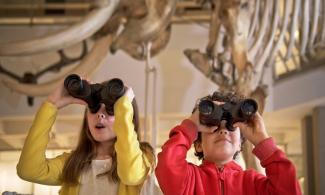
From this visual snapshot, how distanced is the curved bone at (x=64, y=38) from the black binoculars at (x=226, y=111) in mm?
1239

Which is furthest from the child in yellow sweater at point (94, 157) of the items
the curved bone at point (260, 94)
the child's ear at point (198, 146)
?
the curved bone at point (260, 94)

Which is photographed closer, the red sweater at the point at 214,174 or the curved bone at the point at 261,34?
the red sweater at the point at 214,174

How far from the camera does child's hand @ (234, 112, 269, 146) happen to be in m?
1.43

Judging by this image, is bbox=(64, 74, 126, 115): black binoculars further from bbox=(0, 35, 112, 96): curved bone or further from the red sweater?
bbox=(0, 35, 112, 96): curved bone

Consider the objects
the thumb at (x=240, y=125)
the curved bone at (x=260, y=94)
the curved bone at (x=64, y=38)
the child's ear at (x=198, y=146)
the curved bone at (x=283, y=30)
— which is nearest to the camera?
the thumb at (x=240, y=125)

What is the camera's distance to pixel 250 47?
3.15 metres

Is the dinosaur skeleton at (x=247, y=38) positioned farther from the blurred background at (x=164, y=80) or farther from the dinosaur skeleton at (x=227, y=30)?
the blurred background at (x=164, y=80)

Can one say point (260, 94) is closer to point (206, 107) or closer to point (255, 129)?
point (255, 129)

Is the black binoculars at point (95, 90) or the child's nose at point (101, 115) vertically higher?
the black binoculars at point (95, 90)

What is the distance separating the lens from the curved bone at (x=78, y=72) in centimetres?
299

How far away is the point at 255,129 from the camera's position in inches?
56.8

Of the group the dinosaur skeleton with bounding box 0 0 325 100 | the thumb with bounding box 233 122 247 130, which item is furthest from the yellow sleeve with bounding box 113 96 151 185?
the dinosaur skeleton with bounding box 0 0 325 100

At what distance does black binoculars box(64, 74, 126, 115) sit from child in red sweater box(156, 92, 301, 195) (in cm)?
16

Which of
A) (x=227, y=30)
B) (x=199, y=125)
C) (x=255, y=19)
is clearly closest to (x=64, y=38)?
(x=227, y=30)
